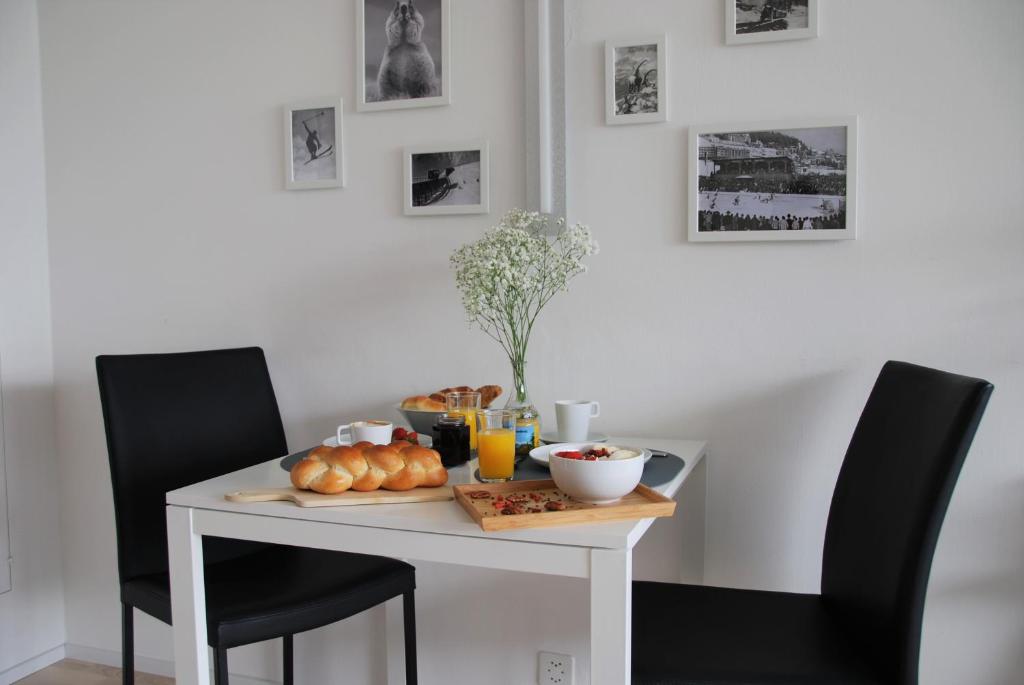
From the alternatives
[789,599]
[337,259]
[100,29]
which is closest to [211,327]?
[337,259]

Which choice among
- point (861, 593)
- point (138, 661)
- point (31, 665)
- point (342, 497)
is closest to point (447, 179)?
point (342, 497)

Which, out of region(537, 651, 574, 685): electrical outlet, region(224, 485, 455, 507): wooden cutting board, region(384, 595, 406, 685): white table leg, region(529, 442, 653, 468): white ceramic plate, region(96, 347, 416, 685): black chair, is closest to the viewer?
region(224, 485, 455, 507): wooden cutting board

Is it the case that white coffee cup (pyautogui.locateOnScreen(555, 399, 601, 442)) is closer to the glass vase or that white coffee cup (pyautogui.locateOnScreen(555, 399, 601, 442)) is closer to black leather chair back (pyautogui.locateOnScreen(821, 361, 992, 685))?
the glass vase

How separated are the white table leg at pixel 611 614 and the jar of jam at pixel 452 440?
1.58ft

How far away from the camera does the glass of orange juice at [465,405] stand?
1.62 metres

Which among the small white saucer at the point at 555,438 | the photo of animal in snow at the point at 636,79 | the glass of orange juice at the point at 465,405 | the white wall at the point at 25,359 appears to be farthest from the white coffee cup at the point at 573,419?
the white wall at the point at 25,359

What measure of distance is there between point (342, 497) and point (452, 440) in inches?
11.5

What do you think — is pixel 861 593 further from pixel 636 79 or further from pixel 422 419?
pixel 636 79

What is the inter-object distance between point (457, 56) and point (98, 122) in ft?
3.52

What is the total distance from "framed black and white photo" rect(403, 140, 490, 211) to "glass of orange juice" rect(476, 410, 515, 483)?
670 mm

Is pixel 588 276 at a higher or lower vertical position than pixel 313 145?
lower

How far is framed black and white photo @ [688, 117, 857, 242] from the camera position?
5.57 ft

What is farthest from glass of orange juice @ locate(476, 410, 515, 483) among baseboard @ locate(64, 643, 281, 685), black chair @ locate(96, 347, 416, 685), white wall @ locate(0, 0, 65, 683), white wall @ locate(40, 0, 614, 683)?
white wall @ locate(0, 0, 65, 683)

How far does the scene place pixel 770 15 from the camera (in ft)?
5.65
